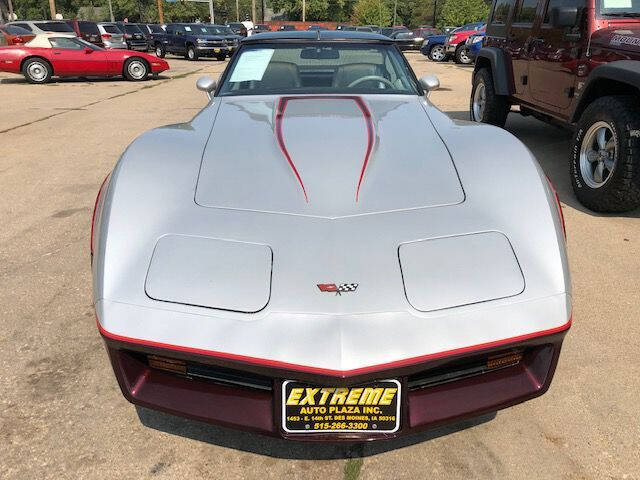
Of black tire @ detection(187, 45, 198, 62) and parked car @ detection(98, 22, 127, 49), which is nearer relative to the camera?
parked car @ detection(98, 22, 127, 49)

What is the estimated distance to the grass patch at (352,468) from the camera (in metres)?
1.76

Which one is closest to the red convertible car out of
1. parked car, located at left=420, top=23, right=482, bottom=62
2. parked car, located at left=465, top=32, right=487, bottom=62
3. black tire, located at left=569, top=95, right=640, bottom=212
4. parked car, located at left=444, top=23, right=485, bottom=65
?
→ parked car, located at left=465, top=32, right=487, bottom=62

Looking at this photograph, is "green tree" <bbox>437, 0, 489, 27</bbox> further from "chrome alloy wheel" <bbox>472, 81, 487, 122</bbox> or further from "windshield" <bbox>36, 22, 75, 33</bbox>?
"chrome alloy wheel" <bbox>472, 81, 487, 122</bbox>

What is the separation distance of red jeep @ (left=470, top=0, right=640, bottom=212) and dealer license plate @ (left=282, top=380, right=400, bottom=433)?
3019 millimetres

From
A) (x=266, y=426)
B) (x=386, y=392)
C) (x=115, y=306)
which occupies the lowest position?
(x=266, y=426)

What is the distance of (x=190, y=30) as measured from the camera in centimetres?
2308

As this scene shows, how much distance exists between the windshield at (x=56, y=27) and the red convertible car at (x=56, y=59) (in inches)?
211

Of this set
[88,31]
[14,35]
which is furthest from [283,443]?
[88,31]

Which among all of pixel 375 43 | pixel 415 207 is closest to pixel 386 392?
pixel 415 207

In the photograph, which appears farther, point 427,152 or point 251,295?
point 427,152

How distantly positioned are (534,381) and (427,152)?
99 centimetres

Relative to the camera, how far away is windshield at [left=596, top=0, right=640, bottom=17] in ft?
14.2

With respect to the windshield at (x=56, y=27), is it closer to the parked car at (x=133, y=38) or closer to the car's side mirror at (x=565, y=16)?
the parked car at (x=133, y=38)

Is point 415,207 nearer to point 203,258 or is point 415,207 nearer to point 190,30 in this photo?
point 203,258
